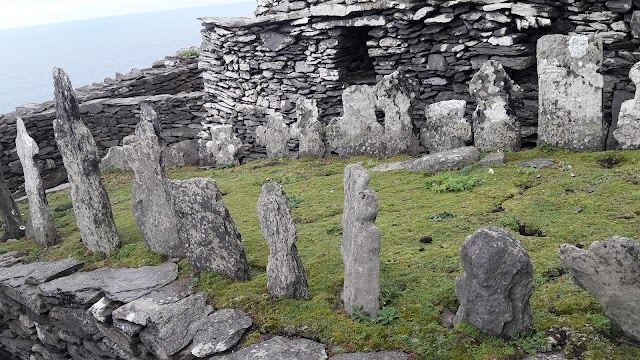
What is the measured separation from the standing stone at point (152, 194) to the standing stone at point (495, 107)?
541cm

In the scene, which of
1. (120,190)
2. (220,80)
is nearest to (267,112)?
(220,80)

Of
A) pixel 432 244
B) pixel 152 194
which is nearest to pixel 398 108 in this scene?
pixel 432 244

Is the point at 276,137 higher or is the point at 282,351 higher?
the point at 276,137

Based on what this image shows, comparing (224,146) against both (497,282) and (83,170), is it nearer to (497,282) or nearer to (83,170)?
(83,170)

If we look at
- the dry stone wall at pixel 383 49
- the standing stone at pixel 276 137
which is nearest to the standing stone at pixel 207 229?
the dry stone wall at pixel 383 49

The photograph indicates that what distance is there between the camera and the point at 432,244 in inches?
324

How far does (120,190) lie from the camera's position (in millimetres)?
15383

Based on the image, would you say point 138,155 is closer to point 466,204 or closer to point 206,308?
point 206,308

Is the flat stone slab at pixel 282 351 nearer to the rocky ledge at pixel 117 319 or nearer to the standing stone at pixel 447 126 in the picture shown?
the rocky ledge at pixel 117 319

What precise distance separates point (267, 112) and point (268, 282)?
475 inches

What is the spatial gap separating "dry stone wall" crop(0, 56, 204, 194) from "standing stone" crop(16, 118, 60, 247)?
7.45 metres

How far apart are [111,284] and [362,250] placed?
4191 mm

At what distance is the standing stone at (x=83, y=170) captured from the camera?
10.1 metres

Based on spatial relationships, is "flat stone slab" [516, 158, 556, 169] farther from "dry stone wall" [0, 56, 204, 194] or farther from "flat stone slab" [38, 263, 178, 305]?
"dry stone wall" [0, 56, 204, 194]
